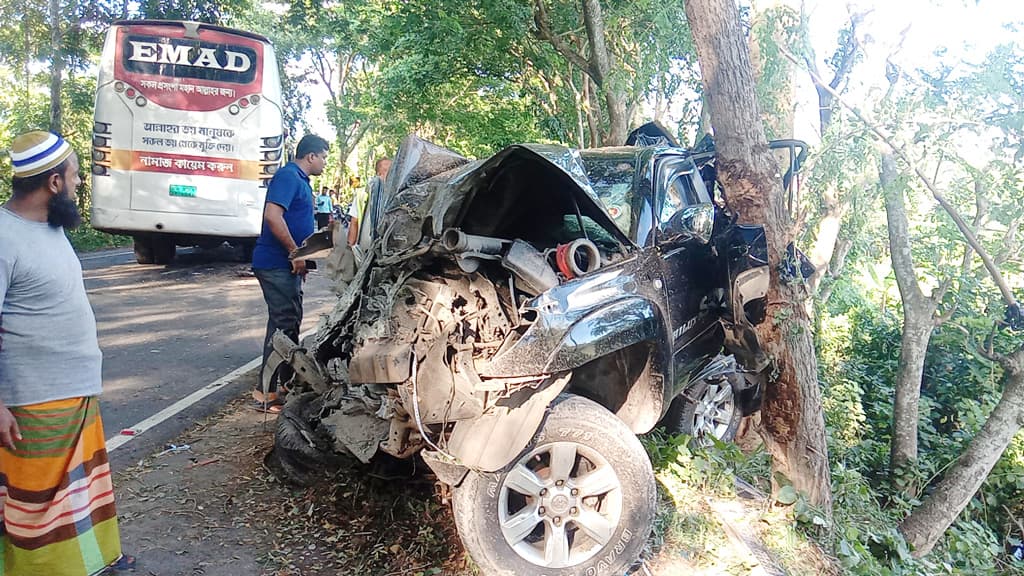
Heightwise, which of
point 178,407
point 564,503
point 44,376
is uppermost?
point 44,376

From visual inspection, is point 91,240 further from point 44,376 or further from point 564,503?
point 564,503

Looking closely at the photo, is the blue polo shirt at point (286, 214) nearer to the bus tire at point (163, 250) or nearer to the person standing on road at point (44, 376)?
the person standing on road at point (44, 376)

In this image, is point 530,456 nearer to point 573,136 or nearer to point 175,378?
point 175,378

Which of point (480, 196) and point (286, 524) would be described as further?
point (286, 524)

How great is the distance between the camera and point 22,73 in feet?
67.6

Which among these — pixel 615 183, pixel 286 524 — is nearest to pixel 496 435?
pixel 286 524

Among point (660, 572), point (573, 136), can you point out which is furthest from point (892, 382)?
point (660, 572)

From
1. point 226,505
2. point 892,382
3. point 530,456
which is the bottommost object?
point 892,382

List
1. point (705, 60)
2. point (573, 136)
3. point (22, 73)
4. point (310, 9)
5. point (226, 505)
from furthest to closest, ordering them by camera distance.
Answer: point (22, 73) → point (310, 9) → point (573, 136) → point (705, 60) → point (226, 505)

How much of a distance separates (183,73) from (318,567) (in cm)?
953

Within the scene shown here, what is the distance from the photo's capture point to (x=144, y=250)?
12445 mm

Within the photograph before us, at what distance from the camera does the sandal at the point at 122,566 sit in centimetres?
312

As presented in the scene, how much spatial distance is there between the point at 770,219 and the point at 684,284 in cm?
69

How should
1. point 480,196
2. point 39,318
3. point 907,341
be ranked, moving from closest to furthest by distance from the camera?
point 39,318
point 480,196
point 907,341
